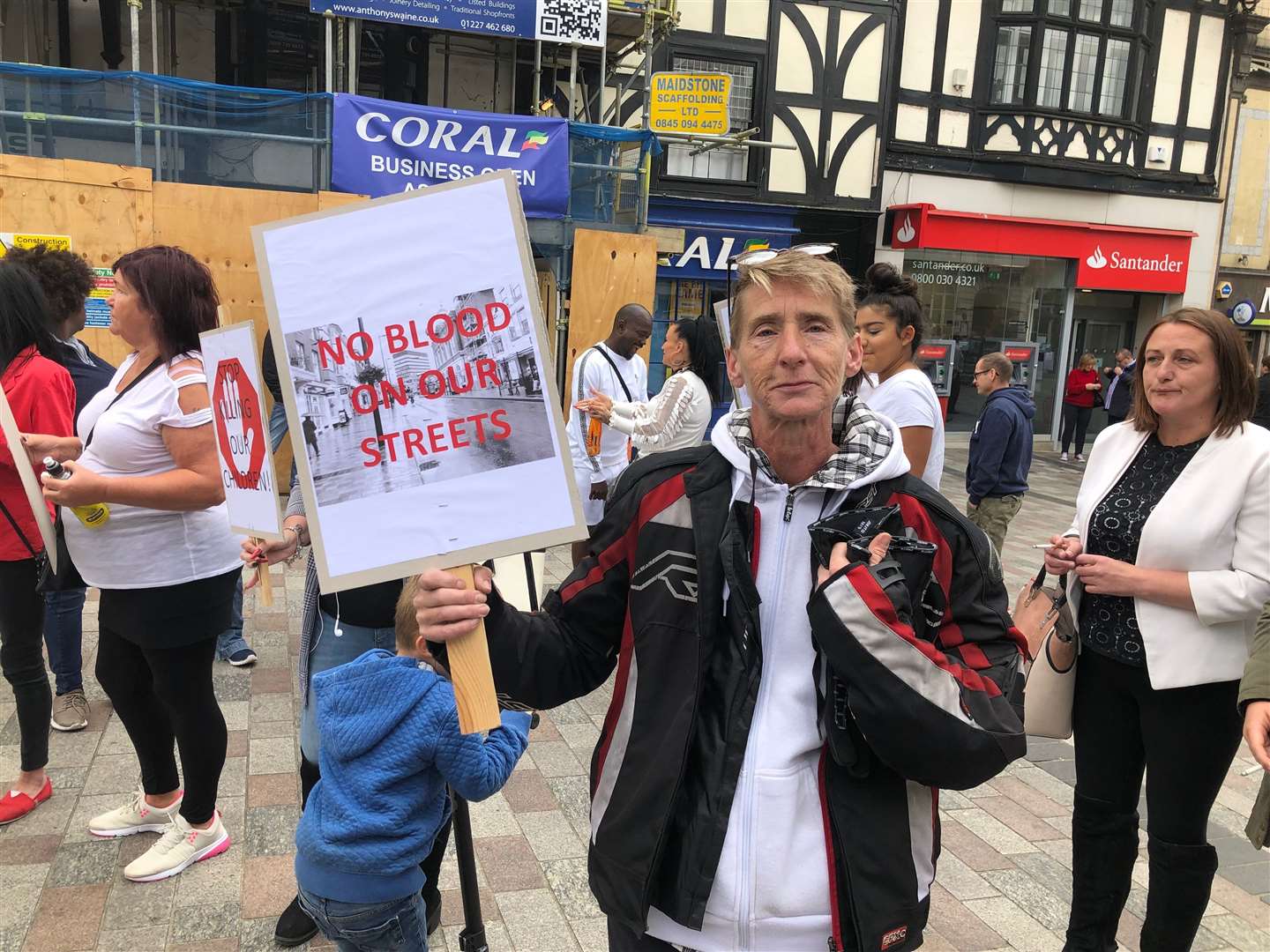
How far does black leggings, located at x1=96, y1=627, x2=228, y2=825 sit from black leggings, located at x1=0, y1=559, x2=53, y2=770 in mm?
526

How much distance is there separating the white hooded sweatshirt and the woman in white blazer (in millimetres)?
1412

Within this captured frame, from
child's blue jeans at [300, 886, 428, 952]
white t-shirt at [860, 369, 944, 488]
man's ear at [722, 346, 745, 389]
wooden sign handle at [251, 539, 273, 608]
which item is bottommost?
child's blue jeans at [300, 886, 428, 952]

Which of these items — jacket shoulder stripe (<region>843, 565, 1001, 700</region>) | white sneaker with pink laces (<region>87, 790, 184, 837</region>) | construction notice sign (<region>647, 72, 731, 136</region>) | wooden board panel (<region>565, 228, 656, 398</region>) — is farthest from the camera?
construction notice sign (<region>647, 72, 731, 136</region>)

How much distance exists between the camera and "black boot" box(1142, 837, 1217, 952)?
8.71ft

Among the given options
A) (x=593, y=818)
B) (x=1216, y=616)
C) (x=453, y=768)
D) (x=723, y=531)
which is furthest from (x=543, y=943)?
(x=1216, y=616)

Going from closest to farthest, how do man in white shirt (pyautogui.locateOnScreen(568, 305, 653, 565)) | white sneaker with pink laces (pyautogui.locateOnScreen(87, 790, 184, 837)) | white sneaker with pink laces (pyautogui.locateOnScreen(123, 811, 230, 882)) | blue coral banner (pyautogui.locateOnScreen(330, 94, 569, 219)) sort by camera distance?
1. white sneaker with pink laces (pyautogui.locateOnScreen(123, 811, 230, 882))
2. white sneaker with pink laces (pyautogui.locateOnScreen(87, 790, 184, 837))
3. man in white shirt (pyautogui.locateOnScreen(568, 305, 653, 565))
4. blue coral banner (pyautogui.locateOnScreen(330, 94, 569, 219))

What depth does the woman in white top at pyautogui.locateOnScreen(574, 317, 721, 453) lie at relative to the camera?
16.7ft

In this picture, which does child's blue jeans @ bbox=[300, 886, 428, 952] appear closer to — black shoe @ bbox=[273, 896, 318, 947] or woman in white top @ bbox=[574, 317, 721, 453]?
black shoe @ bbox=[273, 896, 318, 947]

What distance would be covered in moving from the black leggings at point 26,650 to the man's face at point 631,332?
3267mm

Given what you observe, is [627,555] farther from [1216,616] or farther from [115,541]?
[115,541]

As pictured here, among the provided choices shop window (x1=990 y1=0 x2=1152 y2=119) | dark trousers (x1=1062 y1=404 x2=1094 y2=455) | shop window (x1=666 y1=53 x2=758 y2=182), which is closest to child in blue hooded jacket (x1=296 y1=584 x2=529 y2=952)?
shop window (x1=666 y1=53 x2=758 y2=182)

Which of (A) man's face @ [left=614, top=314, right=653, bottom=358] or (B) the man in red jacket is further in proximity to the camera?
(B) the man in red jacket

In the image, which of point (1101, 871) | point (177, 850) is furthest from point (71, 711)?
point (1101, 871)

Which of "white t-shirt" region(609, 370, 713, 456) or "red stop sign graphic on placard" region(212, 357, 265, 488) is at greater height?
"red stop sign graphic on placard" region(212, 357, 265, 488)
